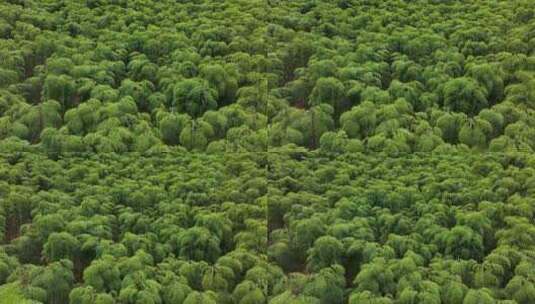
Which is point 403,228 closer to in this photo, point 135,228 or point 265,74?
point 265,74

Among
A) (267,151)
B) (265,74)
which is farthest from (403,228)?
(265,74)

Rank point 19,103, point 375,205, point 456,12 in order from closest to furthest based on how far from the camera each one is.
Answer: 1. point 375,205
2. point 19,103
3. point 456,12

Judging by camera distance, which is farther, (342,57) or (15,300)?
(342,57)

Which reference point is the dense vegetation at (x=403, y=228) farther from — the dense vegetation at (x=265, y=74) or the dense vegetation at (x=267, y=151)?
the dense vegetation at (x=265, y=74)

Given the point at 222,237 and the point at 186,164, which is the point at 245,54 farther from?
the point at 222,237

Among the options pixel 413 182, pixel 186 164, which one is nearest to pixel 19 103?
pixel 186 164

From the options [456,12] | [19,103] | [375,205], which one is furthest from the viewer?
[456,12]

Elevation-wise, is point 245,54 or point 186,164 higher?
point 245,54

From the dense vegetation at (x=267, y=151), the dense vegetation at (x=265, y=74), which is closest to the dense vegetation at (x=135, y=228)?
the dense vegetation at (x=267, y=151)
